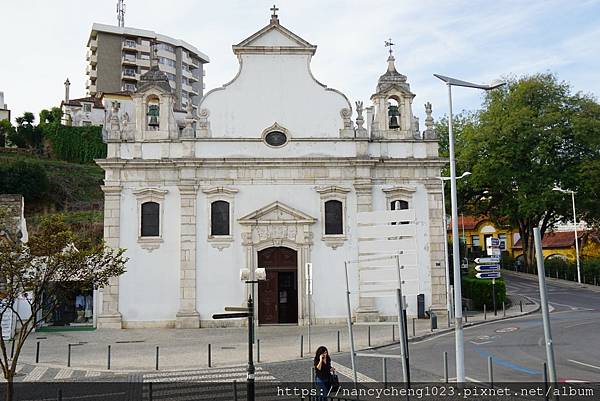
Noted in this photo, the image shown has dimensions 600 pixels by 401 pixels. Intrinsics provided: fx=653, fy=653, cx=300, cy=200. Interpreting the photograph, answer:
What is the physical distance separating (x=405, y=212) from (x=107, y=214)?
2083 cm

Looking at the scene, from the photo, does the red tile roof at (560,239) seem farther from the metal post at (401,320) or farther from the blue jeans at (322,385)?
the blue jeans at (322,385)

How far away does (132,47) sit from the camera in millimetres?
81188

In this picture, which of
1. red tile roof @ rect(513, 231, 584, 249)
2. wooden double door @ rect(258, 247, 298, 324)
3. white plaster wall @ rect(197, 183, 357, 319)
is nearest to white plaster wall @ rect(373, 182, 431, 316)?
white plaster wall @ rect(197, 183, 357, 319)

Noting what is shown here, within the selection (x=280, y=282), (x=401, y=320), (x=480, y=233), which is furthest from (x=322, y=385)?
(x=480, y=233)

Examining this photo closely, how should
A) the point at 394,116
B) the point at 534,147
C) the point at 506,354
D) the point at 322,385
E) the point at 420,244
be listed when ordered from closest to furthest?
1. the point at 322,385
2. the point at 506,354
3. the point at 420,244
4. the point at 394,116
5. the point at 534,147

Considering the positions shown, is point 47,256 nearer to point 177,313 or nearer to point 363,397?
point 363,397

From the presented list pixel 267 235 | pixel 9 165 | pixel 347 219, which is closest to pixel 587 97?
pixel 347 219

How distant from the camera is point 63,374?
61.1 ft

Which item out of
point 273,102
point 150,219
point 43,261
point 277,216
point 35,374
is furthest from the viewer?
point 273,102

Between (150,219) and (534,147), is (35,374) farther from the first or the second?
(534,147)

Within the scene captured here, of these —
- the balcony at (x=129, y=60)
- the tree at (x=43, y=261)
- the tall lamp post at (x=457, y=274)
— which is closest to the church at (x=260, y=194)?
the tall lamp post at (x=457, y=274)

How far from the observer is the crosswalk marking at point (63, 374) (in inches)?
712

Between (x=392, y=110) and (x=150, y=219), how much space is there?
13.1 meters

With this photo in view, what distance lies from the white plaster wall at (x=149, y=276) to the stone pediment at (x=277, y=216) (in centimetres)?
360
